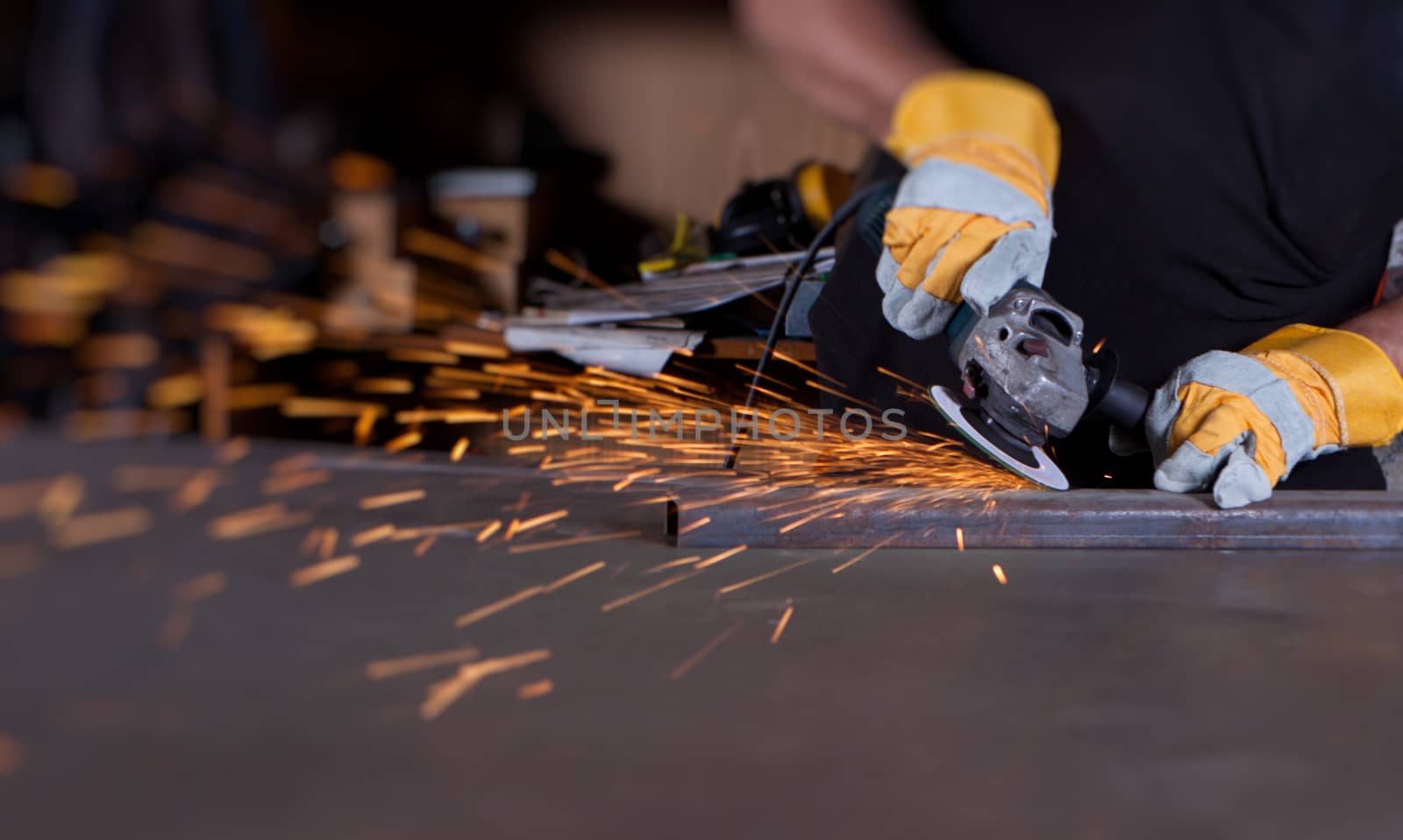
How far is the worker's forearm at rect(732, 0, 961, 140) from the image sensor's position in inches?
47.6

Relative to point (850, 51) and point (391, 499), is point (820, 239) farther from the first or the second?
point (391, 499)

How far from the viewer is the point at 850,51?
121cm

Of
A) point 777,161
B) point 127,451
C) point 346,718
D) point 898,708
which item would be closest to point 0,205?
point 127,451

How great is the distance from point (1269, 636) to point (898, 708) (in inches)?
14.4

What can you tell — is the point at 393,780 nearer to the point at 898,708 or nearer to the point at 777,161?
the point at 898,708

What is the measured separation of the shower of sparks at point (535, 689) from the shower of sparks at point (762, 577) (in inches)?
9.9

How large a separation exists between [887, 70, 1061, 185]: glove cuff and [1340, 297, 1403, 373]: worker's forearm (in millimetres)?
658

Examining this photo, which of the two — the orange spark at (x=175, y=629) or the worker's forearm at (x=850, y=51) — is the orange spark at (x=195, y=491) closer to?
the orange spark at (x=175, y=629)

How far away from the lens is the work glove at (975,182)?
1164mm

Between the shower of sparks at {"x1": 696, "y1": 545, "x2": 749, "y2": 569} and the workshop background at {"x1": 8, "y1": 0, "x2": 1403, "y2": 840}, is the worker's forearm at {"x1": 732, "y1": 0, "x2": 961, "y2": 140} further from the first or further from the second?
the shower of sparks at {"x1": 696, "y1": 545, "x2": 749, "y2": 569}

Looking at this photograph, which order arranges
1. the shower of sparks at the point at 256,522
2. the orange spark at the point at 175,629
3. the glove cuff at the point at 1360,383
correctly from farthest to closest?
1. the glove cuff at the point at 1360,383
2. the shower of sparks at the point at 256,522
3. the orange spark at the point at 175,629

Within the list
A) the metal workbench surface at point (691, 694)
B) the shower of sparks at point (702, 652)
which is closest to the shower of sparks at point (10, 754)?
the metal workbench surface at point (691, 694)

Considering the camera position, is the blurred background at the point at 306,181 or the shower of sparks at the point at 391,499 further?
the blurred background at the point at 306,181

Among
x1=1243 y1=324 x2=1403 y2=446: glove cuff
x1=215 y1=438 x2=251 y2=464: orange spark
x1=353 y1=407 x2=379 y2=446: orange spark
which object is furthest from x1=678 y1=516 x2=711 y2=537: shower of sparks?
x1=353 y1=407 x2=379 y2=446: orange spark
